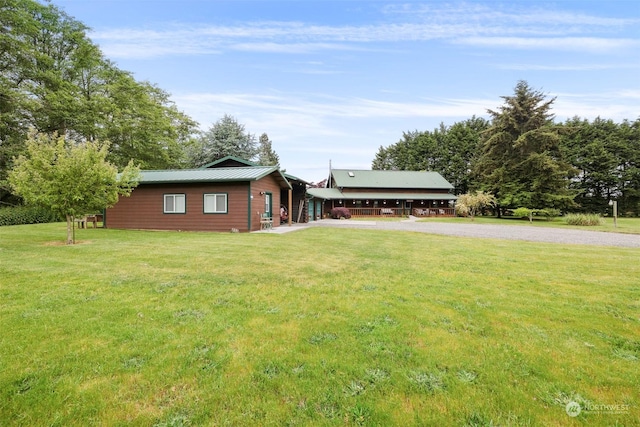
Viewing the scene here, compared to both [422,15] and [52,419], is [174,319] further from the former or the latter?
[422,15]

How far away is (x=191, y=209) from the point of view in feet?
48.9

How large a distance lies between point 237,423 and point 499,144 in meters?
39.8

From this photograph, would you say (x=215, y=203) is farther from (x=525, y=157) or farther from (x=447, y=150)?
(x=447, y=150)

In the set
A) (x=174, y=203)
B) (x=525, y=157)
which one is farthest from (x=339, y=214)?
(x=525, y=157)

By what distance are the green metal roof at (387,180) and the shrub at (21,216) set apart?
27741 millimetres

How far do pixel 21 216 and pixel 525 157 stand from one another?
146 feet

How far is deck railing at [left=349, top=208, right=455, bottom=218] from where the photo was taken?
35.1 metres

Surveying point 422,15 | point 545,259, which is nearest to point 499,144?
point 422,15

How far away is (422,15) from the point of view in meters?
13.0

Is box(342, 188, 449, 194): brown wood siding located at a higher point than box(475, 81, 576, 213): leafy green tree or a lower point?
lower

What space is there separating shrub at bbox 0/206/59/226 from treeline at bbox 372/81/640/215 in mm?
40564

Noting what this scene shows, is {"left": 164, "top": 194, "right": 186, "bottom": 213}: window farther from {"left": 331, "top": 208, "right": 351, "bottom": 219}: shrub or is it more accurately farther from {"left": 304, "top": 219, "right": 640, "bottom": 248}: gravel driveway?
{"left": 331, "top": 208, "right": 351, "bottom": 219}: shrub

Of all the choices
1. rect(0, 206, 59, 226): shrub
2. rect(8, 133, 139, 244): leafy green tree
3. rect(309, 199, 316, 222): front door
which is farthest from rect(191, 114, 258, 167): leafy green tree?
rect(8, 133, 139, 244): leafy green tree

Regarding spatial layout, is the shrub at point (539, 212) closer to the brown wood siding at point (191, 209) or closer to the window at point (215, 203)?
the brown wood siding at point (191, 209)
